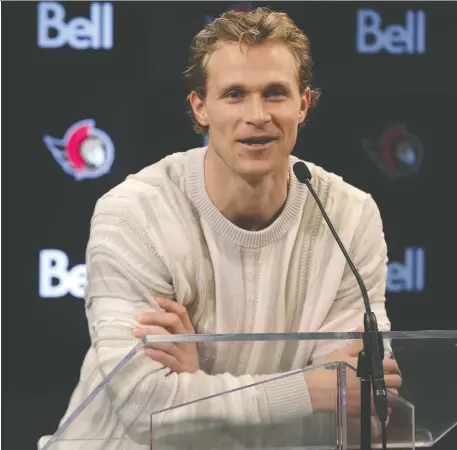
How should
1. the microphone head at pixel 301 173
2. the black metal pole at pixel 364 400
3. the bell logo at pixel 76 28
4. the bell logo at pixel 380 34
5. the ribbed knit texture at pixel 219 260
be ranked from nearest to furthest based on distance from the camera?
the black metal pole at pixel 364 400
the microphone head at pixel 301 173
the ribbed knit texture at pixel 219 260
the bell logo at pixel 76 28
the bell logo at pixel 380 34

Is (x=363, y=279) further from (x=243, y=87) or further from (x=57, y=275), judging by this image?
(x=57, y=275)

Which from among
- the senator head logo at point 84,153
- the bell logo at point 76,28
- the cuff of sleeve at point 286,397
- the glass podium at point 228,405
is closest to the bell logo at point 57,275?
the senator head logo at point 84,153

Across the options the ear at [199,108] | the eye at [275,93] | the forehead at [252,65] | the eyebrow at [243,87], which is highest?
the forehead at [252,65]

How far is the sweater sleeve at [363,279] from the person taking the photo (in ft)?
8.78

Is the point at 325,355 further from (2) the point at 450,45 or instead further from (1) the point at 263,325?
(2) the point at 450,45

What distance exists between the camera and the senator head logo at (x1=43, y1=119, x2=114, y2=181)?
362cm

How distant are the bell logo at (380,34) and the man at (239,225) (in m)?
1.01

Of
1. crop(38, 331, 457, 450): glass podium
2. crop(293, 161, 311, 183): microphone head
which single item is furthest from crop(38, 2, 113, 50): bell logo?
crop(38, 331, 457, 450): glass podium

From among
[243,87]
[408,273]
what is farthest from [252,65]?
[408,273]

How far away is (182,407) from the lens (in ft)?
6.08

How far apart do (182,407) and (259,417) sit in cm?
14

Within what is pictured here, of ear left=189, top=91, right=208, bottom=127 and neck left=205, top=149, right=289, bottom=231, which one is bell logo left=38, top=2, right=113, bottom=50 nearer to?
ear left=189, top=91, right=208, bottom=127

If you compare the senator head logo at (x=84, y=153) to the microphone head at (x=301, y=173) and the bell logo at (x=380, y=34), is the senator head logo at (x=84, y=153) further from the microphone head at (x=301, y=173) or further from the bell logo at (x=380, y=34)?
the microphone head at (x=301, y=173)

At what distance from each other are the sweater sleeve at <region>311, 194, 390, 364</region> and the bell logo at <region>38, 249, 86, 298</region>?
3.96 feet
